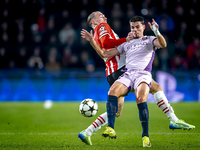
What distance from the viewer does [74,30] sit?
13625 millimetres

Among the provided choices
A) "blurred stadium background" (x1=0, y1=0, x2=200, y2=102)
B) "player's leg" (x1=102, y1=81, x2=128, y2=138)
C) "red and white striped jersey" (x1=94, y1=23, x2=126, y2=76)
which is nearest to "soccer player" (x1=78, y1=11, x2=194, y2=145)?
"red and white striped jersey" (x1=94, y1=23, x2=126, y2=76)

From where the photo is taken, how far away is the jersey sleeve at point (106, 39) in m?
4.93

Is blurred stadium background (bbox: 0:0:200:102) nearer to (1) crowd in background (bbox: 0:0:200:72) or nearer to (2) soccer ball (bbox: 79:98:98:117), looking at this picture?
(1) crowd in background (bbox: 0:0:200:72)

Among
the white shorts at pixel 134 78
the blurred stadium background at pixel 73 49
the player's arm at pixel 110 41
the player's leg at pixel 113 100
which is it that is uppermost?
the blurred stadium background at pixel 73 49

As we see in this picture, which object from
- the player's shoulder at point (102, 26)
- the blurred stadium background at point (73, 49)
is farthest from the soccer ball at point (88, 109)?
the blurred stadium background at point (73, 49)

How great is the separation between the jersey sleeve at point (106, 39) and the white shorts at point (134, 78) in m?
0.55

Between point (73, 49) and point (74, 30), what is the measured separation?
3.06ft

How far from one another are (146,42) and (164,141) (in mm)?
1571

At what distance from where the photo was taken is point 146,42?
472 centimetres

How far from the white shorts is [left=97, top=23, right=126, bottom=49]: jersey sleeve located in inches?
21.5

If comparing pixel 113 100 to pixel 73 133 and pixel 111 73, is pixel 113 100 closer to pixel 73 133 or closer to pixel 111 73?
pixel 111 73

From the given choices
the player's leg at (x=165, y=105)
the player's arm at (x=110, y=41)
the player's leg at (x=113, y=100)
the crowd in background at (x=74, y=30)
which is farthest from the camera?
the crowd in background at (x=74, y=30)

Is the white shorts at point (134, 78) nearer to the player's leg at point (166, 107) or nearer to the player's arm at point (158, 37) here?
the player's leg at point (166, 107)

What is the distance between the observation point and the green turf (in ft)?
15.1
